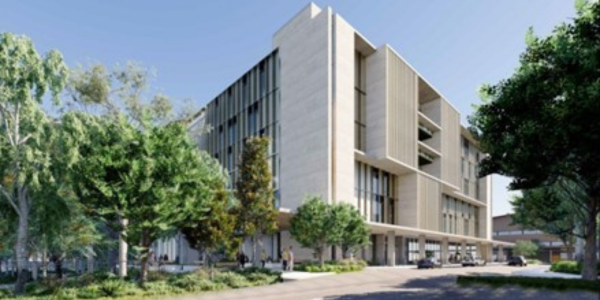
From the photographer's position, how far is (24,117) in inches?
837

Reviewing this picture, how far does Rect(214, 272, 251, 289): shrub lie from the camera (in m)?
23.7

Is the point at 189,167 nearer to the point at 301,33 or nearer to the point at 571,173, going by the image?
the point at 571,173

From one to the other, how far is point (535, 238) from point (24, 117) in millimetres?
108956

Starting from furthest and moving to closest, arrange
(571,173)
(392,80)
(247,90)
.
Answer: (247,90), (392,80), (571,173)

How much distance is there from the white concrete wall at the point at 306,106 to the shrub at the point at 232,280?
17813mm

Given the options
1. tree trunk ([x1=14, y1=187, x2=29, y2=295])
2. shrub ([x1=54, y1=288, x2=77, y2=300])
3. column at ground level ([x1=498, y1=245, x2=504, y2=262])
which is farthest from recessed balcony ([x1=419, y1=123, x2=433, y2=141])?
shrub ([x1=54, y1=288, x2=77, y2=300])

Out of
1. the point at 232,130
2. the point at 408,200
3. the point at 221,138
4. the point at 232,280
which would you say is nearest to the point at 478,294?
the point at 232,280

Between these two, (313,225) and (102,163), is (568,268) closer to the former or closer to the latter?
(313,225)

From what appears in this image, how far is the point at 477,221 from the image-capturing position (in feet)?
266

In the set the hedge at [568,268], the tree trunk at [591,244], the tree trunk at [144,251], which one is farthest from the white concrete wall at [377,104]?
the tree trunk at [144,251]

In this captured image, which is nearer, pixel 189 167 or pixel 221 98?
pixel 189 167

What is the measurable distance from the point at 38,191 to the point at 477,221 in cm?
7500

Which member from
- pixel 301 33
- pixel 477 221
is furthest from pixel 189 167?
pixel 477 221

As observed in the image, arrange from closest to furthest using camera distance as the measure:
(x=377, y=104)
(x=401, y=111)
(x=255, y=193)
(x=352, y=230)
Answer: (x=255, y=193) < (x=352, y=230) < (x=377, y=104) < (x=401, y=111)
